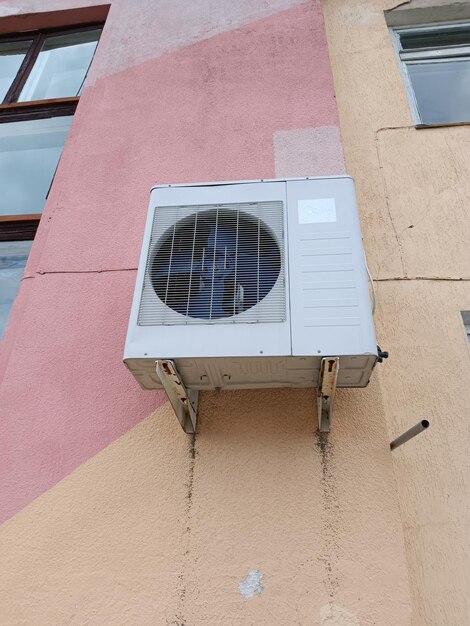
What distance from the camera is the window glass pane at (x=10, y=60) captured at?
15.1 feet

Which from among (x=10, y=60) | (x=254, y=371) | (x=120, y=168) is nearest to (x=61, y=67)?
(x=10, y=60)

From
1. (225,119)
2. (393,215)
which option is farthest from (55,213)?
(393,215)

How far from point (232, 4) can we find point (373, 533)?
154 inches

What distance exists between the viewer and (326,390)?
6.64 ft

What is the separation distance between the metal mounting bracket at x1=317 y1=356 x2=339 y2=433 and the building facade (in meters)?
0.07

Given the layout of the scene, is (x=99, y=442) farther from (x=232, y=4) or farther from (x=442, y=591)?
(x=232, y=4)

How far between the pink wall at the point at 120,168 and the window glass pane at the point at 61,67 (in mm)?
441

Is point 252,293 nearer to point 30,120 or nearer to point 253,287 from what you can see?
point 253,287

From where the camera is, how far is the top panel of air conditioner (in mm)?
1874

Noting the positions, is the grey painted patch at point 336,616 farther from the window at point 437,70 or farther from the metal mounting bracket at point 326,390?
the window at point 437,70

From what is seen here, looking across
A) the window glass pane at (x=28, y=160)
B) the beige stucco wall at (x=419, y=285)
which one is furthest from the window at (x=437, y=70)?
the window glass pane at (x=28, y=160)

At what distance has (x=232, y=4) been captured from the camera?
4.07 meters

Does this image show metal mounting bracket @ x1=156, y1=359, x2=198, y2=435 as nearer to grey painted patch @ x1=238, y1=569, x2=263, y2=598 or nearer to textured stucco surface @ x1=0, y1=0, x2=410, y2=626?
textured stucco surface @ x1=0, y1=0, x2=410, y2=626

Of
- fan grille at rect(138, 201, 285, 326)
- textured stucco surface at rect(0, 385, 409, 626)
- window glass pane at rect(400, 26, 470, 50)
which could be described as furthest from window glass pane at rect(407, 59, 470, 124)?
textured stucco surface at rect(0, 385, 409, 626)
